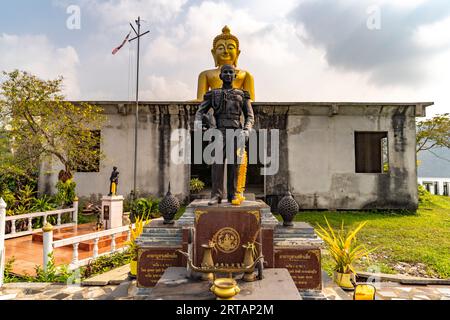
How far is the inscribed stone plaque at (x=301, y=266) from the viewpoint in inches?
156

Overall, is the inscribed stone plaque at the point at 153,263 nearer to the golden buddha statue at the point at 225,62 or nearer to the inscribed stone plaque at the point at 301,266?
the inscribed stone plaque at the point at 301,266

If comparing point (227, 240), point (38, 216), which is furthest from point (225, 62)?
point (38, 216)

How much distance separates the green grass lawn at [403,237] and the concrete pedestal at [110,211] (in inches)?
258

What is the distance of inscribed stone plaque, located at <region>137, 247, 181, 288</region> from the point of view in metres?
4.05

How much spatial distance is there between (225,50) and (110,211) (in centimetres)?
622

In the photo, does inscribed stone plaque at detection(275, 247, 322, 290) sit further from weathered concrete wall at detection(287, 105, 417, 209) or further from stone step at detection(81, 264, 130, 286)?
weathered concrete wall at detection(287, 105, 417, 209)

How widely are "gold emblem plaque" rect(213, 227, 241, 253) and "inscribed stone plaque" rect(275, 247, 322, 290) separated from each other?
31.2 inches

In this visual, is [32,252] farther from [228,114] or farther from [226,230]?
[228,114]

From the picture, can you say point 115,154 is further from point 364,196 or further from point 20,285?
point 364,196

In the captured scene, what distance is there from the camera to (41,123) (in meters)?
9.77

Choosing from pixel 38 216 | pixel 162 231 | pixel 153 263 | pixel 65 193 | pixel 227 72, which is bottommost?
pixel 38 216
